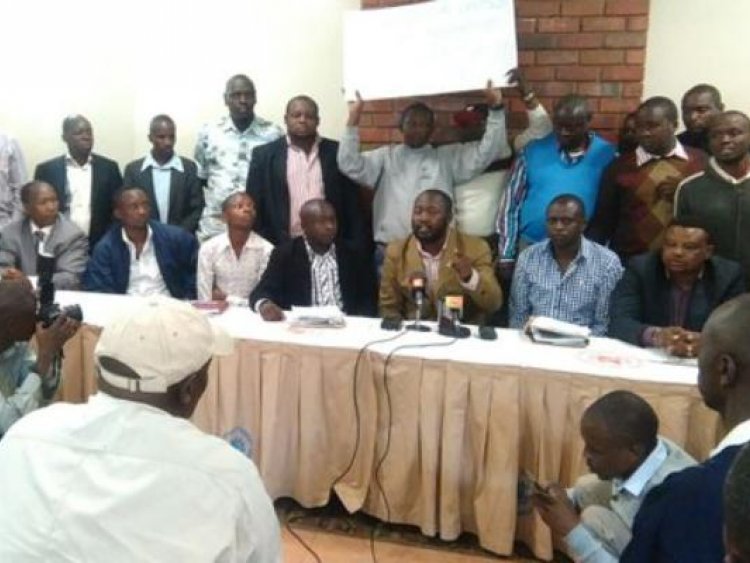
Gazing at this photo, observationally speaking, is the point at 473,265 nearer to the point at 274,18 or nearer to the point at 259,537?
the point at 259,537

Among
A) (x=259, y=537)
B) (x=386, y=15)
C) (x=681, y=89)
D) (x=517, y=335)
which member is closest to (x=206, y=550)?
(x=259, y=537)

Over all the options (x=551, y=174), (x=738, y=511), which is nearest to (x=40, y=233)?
(x=551, y=174)

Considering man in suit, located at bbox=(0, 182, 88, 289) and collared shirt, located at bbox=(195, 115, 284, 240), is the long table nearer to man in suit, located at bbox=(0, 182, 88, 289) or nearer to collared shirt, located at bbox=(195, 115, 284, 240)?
man in suit, located at bbox=(0, 182, 88, 289)

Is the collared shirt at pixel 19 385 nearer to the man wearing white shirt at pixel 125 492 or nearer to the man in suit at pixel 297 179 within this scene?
the man wearing white shirt at pixel 125 492

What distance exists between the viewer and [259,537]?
1.23 m

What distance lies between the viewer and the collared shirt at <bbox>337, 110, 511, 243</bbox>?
155 inches

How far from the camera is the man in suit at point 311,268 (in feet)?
11.8

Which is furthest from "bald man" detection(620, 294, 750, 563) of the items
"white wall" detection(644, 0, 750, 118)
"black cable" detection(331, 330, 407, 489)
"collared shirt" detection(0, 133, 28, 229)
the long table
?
"collared shirt" detection(0, 133, 28, 229)

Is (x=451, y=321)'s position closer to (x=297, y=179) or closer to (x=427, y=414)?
(x=427, y=414)

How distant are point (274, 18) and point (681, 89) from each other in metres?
2.62

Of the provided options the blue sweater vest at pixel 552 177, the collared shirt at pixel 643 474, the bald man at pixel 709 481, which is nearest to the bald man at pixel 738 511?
the bald man at pixel 709 481

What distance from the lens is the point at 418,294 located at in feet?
10.5

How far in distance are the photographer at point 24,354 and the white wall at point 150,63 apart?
3.09 m

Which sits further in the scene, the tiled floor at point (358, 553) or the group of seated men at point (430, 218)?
the group of seated men at point (430, 218)
